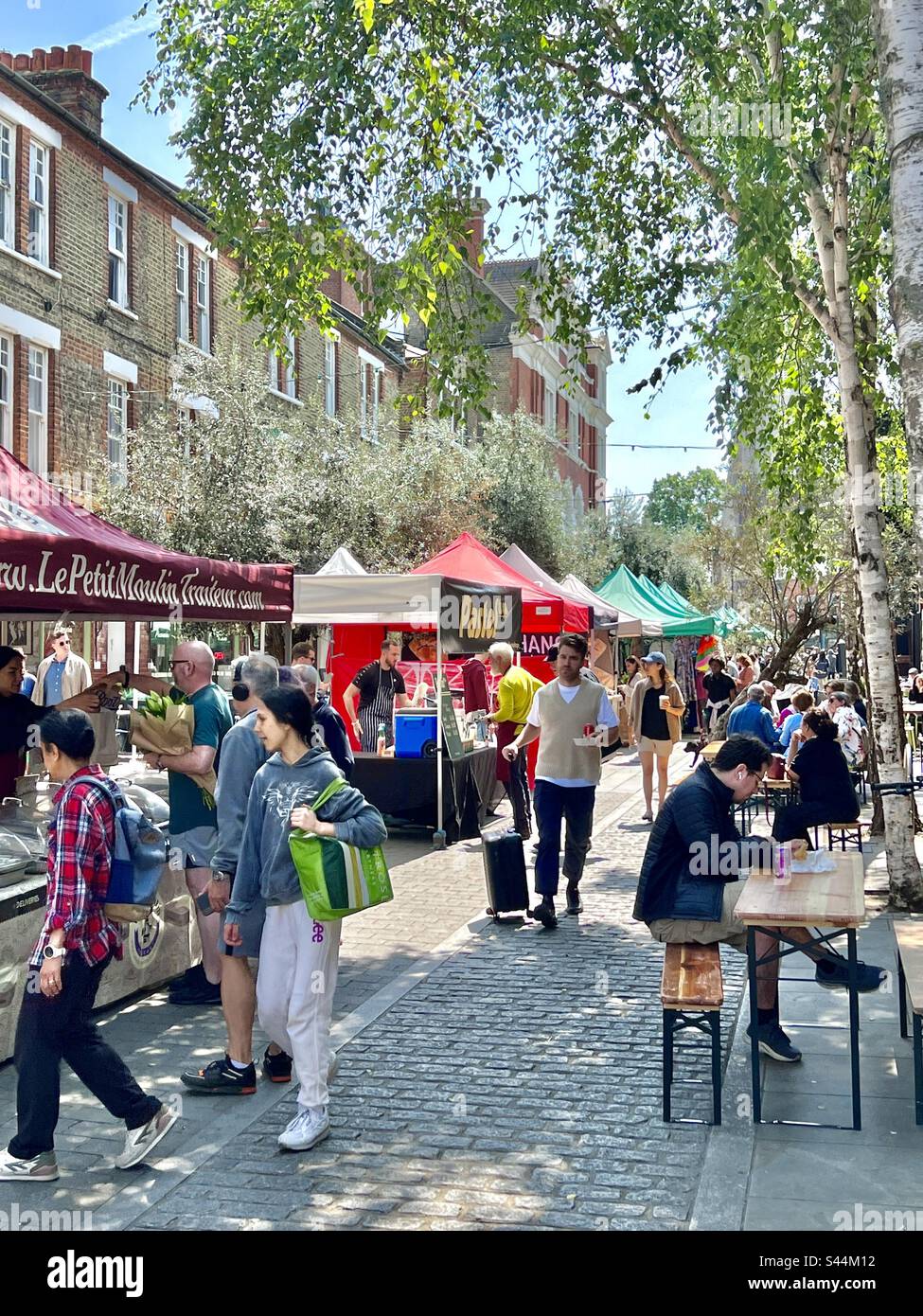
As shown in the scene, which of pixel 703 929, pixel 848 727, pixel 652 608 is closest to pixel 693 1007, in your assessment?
pixel 703 929

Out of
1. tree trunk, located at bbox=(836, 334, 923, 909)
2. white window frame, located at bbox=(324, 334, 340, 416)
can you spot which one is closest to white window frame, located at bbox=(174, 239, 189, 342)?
white window frame, located at bbox=(324, 334, 340, 416)

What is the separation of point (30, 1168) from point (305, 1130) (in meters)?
1.00

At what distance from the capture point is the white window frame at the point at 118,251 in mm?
21391

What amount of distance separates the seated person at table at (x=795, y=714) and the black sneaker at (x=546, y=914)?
490 centimetres

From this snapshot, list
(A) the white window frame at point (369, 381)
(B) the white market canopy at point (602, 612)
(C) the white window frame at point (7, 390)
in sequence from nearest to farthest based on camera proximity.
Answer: (C) the white window frame at point (7, 390) < (B) the white market canopy at point (602, 612) < (A) the white window frame at point (369, 381)

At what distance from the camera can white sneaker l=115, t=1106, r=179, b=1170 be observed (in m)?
4.64

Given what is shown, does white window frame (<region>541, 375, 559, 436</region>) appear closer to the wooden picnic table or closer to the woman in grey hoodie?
the wooden picnic table

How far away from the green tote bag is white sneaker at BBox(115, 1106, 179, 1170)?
0.96 meters

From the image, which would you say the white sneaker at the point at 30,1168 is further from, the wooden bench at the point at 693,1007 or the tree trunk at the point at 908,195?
the tree trunk at the point at 908,195

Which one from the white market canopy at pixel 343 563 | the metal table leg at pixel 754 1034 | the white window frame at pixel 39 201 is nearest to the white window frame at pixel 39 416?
the white window frame at pixel 39 201

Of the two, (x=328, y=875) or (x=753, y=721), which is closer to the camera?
(x=328, y=875)

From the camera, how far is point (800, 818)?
8297 mm

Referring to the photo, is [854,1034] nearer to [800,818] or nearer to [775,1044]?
[775,1044]
